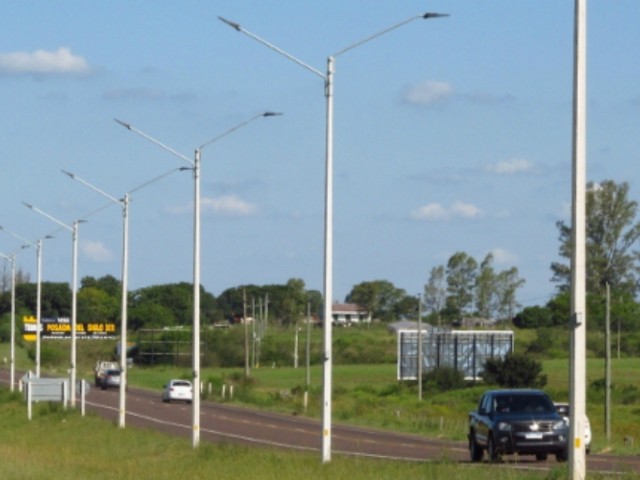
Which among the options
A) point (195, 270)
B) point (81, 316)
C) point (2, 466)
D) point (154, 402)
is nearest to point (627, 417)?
point (154, 402)

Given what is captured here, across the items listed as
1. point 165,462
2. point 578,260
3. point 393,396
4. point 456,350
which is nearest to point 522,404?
point 165,462

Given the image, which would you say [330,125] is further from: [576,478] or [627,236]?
[627,236]

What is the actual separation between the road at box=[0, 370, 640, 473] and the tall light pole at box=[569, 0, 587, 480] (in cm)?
538

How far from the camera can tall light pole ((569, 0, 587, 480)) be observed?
64.0 ft

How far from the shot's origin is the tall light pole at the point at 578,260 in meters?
19.5

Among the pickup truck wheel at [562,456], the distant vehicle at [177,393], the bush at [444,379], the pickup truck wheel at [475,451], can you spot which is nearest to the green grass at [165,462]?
the pickup truck wheel at [475,451]

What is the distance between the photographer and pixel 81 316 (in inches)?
6658

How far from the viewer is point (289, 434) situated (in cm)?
5331

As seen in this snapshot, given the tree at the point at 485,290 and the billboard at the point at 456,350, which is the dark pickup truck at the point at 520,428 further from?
the tree at the point at 485,290

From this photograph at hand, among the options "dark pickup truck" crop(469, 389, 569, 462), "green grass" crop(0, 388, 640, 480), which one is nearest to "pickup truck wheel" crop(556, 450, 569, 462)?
"dark pickup truck" crop(469, 389, 569, 462)

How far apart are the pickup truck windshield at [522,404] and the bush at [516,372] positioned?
5692cm

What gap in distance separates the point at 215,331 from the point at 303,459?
118 metres

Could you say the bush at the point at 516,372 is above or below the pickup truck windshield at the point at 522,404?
below

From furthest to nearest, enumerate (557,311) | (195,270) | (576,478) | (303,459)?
(557,311) < (195,270) < (303,459) < (576,478)
